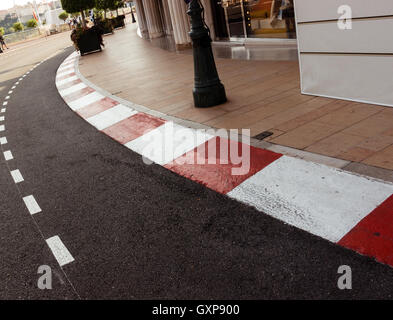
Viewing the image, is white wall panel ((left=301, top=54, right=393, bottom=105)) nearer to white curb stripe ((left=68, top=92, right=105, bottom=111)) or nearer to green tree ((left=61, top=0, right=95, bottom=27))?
white curb stripe ((left=68, top=92, right=105, bottom=111))

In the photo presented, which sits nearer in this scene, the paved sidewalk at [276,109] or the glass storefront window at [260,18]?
the paved sidewalk at [276,109]

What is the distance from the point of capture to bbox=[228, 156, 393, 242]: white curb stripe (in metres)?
3.26

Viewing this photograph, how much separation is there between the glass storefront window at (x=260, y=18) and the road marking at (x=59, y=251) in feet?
31.6

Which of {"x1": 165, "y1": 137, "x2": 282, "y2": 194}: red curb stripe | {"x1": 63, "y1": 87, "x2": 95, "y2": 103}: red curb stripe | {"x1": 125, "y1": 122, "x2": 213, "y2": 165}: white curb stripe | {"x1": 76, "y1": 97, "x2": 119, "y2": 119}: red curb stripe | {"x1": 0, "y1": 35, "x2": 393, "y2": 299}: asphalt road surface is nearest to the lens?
{"x1": 0, "y1": 35, "x2": 393, "y2": 299}: asphalt road surface

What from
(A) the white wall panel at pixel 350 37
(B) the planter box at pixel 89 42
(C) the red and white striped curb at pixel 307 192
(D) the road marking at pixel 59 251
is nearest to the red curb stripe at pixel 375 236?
(C) the red and white striped curb at pixel 307 192

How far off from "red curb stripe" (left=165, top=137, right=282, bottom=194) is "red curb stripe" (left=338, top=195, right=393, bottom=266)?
1.34 meters

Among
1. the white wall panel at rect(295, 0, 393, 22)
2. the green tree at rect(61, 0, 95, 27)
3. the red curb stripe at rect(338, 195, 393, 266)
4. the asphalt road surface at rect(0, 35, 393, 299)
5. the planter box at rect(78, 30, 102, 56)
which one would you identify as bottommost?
the red curb stripe at rect(338, 195, 393, 266)

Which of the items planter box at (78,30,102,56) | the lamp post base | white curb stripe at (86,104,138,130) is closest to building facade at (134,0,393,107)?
the lamp post base

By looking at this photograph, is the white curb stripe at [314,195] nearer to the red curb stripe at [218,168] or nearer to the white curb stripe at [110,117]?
the red curb stripe at [218,168]

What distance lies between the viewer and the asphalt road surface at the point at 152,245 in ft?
8.93
